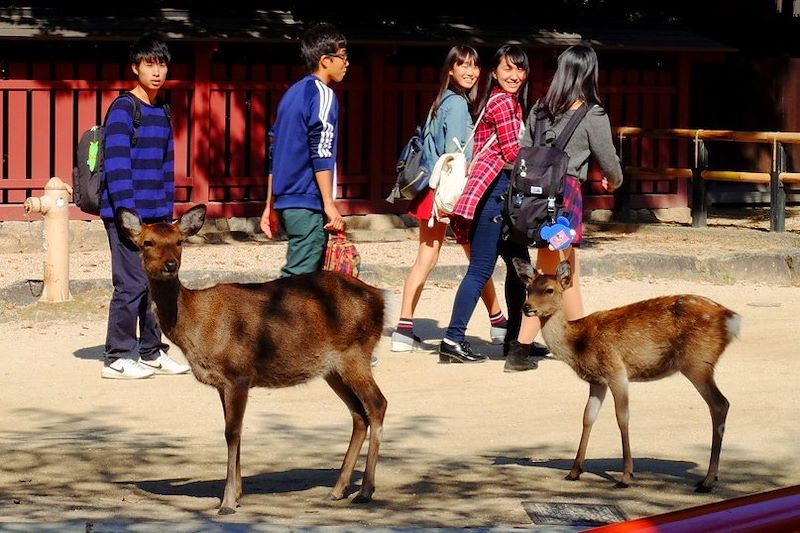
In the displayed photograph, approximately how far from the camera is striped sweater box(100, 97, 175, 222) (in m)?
9.23

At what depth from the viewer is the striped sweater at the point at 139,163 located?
363 inches

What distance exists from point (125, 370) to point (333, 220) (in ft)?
6.49

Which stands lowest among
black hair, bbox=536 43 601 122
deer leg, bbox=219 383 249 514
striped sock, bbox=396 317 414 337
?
striped sock, bbox=396 317 414 337

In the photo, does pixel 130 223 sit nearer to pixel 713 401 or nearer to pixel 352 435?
pixel 352 435

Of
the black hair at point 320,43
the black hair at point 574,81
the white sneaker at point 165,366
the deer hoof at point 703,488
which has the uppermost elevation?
the black hair at point 320,43

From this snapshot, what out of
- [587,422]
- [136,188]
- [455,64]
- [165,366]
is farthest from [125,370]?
[587,422]

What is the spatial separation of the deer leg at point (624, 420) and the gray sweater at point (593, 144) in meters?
2.43

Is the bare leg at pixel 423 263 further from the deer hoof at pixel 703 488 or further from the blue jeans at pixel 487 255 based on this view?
the deer hoof at pixel 703 488

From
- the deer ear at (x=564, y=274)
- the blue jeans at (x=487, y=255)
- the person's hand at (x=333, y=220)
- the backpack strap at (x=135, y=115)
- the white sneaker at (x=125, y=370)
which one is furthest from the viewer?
the blue jeans at (x=487, y=255)

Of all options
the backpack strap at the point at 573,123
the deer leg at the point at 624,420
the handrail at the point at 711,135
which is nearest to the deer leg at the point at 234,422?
the deer leg at the point at 624,420

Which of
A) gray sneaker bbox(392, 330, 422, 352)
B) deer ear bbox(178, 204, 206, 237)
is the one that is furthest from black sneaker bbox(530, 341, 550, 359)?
deer ear bbox(178, 204, 206, 237)

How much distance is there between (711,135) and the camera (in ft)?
57.5

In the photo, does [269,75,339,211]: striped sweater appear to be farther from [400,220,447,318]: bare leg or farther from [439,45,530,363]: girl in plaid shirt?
[400,220,447,318]: bare leg

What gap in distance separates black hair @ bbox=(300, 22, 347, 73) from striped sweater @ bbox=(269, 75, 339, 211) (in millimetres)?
127
